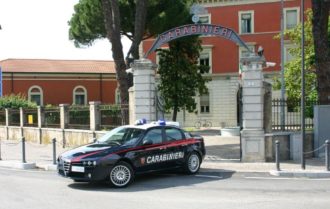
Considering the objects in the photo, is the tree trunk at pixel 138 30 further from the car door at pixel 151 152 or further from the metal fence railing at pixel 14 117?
the car door at pixel 151 152

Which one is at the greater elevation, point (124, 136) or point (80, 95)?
point (80, 95)

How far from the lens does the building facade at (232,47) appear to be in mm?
48312

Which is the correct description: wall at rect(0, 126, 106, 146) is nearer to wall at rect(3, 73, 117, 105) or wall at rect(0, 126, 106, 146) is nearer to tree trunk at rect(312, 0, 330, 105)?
tree trunk at rect(312, 0, 330, 105)

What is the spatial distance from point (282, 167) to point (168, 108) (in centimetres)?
2161

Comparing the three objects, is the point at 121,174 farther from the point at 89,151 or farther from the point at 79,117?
the point at 79,117

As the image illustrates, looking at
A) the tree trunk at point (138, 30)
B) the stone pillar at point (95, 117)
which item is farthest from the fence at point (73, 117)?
the tree trunk at point (138, 30)

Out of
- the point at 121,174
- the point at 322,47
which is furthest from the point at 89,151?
the point at 322,47

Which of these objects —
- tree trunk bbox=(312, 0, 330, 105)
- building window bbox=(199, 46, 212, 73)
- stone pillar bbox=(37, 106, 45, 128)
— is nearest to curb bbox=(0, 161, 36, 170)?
stone pillar bbox=(37, 106, 45, 128)

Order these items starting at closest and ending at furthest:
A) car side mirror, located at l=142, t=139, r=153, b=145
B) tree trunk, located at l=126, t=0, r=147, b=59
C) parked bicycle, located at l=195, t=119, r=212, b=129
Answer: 1. car side mirror, located at l=142, t=139, r=153, b=145
2. tree trunk, located at l=126, t=0, r=147, b=59
3. parked bicycle, located at l=195, t=119, r=212, b=129

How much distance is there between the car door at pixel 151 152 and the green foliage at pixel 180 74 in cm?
2309

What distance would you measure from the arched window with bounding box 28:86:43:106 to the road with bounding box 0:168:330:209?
45.3 meters

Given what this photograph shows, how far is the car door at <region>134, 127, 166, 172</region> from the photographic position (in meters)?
13.2

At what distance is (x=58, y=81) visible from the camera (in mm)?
61156

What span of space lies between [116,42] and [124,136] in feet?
40.4
